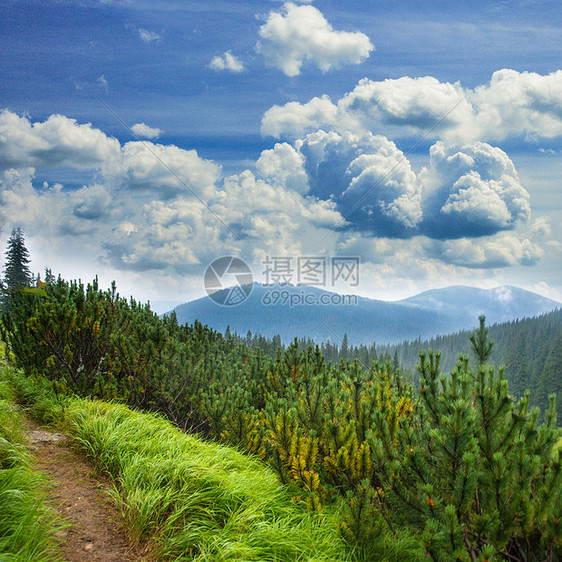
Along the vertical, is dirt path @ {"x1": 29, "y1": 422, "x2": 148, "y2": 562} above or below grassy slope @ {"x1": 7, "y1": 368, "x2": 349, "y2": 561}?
below

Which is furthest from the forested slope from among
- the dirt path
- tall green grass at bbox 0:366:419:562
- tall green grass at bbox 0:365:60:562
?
tall green grass at bbox 0:365:60:562

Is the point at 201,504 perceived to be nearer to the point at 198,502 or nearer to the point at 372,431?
the point at 198,502

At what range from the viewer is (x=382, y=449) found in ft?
12.0

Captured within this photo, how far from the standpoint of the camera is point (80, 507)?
412 cm

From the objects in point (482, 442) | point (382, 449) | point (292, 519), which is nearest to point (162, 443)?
point (292, 519)

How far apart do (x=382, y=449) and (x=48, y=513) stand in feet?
10.7

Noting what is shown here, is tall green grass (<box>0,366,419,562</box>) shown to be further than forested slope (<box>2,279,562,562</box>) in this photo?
Yes

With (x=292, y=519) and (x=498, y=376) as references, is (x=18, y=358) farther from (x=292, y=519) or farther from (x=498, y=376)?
(x=498, y=376)

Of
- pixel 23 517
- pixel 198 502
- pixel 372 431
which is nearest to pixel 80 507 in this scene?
pixel 23 517

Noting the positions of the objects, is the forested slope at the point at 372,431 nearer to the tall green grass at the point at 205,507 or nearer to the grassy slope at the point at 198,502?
the tall green grass at the point at 205,507

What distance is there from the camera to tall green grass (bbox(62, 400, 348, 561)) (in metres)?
3.55

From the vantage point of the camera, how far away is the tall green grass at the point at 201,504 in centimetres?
355

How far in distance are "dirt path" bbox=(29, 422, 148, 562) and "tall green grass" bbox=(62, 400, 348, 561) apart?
15cm

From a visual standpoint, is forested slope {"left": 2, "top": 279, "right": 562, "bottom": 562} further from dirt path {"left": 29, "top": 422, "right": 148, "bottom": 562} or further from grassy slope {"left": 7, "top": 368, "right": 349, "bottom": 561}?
dirt path {"left": 29, "top": 422, "right": 148, "bottom": 562}
